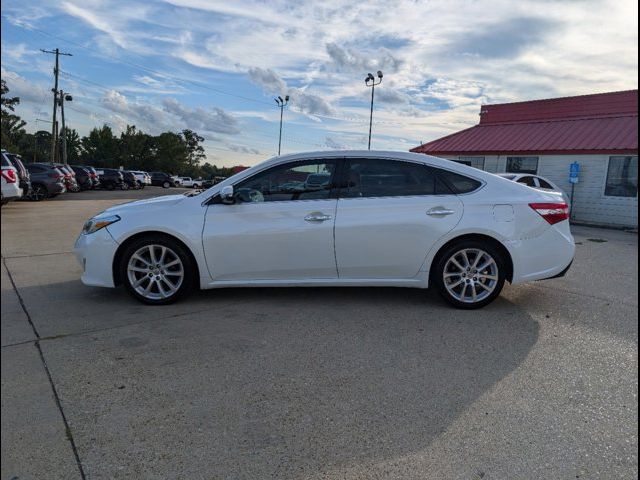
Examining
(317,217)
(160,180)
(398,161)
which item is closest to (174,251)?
(317,217)

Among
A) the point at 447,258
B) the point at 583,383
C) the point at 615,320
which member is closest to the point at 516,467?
the point at 583,383

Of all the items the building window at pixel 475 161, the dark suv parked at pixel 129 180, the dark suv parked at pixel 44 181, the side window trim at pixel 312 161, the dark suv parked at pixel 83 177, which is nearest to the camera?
the side window trim at pixel 312 161

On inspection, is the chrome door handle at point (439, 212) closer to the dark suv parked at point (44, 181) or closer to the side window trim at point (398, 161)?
the side window trim at point (398, 161)

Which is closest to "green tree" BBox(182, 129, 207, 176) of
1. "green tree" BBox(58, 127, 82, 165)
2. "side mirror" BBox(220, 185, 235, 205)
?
"green tree" BBox(58, 127, 82, 165)

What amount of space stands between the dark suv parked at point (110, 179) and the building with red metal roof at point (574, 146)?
2402 centimetres

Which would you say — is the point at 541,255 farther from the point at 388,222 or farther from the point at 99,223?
the point at 99,223

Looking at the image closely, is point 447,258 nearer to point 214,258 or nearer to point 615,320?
point 615,320

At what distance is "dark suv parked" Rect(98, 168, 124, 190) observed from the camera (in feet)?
115

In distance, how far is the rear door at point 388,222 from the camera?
4590 millimetres

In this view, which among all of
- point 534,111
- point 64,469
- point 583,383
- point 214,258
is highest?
point 534,111

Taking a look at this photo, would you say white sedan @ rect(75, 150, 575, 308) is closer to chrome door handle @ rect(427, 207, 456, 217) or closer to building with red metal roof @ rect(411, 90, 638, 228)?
chrome door handle @ rect(427, 207, 456, 217)

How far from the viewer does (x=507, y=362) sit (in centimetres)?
351

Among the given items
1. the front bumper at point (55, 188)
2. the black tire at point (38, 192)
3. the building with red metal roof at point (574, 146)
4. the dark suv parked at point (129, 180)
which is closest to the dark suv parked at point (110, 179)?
the dark suv parked at point (129, 180)

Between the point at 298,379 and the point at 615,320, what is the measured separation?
10.8 ft
